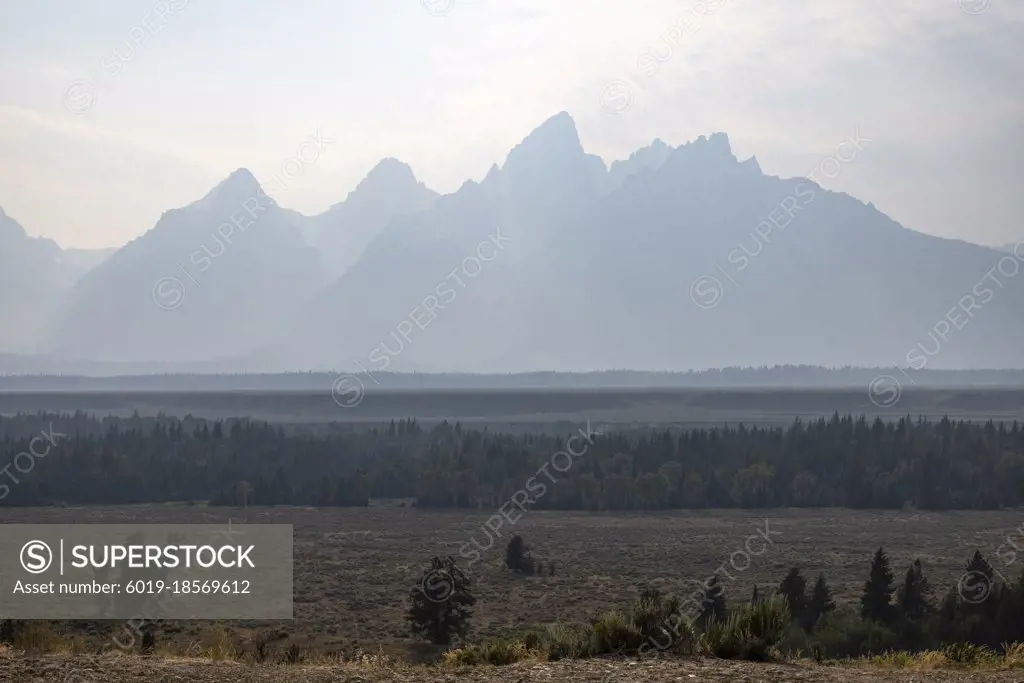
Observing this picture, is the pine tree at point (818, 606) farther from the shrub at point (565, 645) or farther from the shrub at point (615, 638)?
the shrub at point (615, 638)

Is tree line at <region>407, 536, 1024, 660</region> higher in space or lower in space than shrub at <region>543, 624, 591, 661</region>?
lower

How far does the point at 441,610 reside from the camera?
2838cm

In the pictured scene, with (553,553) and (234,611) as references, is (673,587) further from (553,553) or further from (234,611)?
(234,611)

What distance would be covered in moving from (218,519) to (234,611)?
3562 centimetres

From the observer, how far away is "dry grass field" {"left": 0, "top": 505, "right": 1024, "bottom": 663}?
105ft

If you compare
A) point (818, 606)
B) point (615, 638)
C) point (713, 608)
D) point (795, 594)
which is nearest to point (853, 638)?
point (713, 608)

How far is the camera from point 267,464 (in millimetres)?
94625

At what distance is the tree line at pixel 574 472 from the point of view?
76312 millimetres

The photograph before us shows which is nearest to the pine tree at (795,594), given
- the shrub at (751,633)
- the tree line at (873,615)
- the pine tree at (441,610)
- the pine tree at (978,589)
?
the tree line at (873,615)

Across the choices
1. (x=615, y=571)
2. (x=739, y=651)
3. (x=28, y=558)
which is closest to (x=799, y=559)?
(x=615, y=571)

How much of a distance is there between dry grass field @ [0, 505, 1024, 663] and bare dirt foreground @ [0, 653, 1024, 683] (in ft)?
32.9
